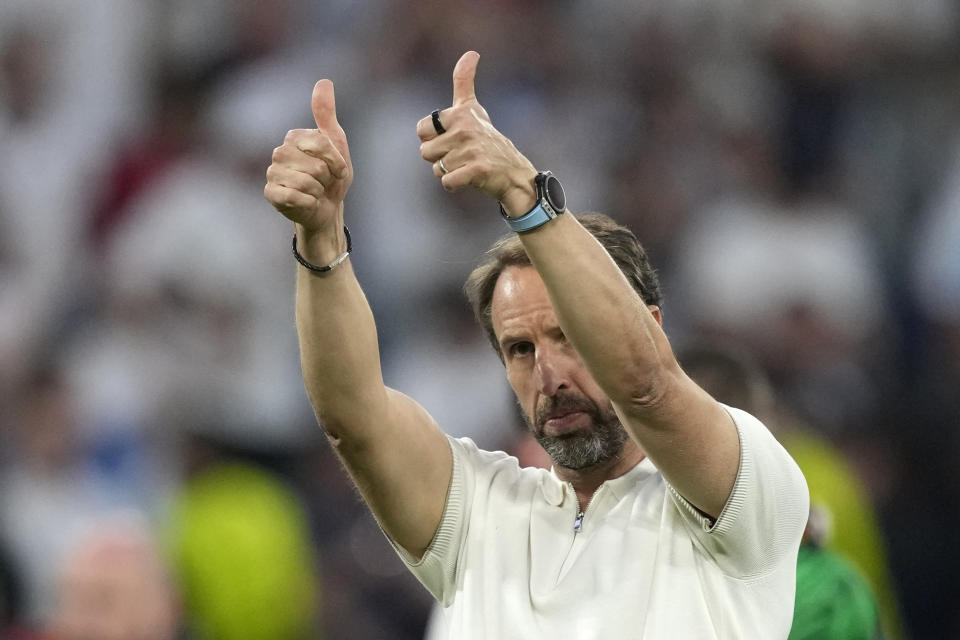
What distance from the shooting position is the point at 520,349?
2.80 metres

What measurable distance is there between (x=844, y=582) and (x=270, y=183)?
1572mm

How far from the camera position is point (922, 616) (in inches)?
219

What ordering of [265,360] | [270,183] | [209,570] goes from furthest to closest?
[265,360] < [209,570] < [270,183]

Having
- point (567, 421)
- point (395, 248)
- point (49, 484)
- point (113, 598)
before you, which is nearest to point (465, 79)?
point (567, 421)

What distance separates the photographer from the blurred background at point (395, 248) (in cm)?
548

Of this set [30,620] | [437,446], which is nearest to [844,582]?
[437,446]

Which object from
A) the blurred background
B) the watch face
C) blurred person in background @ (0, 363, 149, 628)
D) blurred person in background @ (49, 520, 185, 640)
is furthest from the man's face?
blurred person in background @ (0, 363, 149, 628)

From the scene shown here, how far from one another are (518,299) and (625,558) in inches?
20.0

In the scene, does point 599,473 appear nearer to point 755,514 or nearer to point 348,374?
point 755,514

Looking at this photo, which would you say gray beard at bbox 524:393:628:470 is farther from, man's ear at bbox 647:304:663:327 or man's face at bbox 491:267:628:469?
man's ear at bbox 647:304:663:327

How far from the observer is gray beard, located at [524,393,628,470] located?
2.68 meters

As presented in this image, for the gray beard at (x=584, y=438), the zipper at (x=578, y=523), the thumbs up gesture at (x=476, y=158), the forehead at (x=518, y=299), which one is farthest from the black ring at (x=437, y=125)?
the zipper at (x=578, y=523)

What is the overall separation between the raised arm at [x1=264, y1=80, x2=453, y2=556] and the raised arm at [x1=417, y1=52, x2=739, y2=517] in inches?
10.8

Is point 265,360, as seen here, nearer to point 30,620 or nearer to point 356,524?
point 356,524
